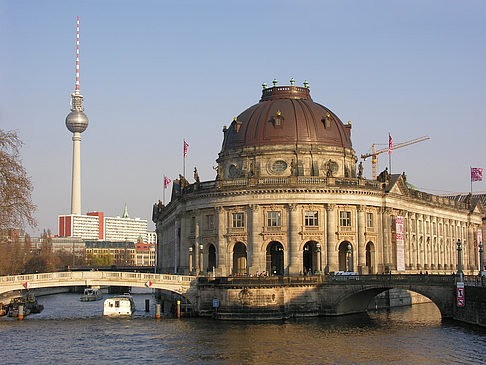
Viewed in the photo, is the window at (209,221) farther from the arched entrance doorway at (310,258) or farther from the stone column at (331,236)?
the stone column at (331,236)

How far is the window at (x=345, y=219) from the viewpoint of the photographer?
319 ft

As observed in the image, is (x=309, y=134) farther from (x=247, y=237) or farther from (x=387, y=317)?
(x=387, y=317)

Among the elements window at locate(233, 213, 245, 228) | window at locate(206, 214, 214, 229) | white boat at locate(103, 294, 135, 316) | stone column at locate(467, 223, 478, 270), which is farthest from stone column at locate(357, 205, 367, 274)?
stone column at locate(467, 223, 478, 270)

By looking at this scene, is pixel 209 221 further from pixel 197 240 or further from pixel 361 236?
pixel 361 236

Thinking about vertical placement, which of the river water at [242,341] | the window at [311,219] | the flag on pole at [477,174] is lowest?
the river water at [242,341]

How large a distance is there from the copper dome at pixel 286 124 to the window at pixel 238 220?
14267 mm

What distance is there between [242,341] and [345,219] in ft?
117

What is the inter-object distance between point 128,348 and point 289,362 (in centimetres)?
1535

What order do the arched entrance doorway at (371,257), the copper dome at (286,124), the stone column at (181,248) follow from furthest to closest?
the stone column at (181,248)
the copper dome at (286,124)
the arched entrance doorway at (371,257)

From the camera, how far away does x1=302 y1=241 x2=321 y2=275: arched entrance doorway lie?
9806cm

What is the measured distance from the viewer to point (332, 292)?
84.8 metres

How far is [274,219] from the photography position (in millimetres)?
95938

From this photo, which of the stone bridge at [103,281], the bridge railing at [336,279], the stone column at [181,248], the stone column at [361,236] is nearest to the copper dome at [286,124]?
the stone column at [181,248]

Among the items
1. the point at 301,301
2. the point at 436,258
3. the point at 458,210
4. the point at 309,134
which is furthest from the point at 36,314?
the point at 458,210
